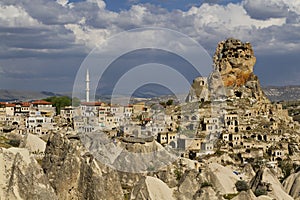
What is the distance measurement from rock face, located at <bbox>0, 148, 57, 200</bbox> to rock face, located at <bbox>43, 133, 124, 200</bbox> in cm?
322

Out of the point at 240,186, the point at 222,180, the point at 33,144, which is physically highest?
the point at 33,144

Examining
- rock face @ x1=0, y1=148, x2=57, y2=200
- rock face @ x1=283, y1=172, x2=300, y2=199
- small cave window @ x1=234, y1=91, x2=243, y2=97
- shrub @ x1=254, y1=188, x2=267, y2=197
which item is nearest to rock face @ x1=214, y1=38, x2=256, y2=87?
small cave window @ x1=234, y1=91, x2=243, y2=97

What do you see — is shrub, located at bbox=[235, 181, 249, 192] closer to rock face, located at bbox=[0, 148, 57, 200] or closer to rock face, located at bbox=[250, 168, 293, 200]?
rock face, located at bbox=[250, 168, 293, 200]

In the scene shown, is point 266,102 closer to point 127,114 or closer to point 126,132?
point 127,114

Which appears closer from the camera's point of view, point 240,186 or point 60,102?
point 240,186

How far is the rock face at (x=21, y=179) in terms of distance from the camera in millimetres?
17984

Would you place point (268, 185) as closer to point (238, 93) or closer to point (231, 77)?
point (238, 93)

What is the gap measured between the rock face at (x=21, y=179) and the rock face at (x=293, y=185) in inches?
935

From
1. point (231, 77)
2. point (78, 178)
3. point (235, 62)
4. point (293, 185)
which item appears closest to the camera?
point (78, 178)

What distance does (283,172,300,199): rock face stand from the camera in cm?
3906

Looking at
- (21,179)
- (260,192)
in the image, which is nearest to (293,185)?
(260,192)

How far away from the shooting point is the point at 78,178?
22250mm

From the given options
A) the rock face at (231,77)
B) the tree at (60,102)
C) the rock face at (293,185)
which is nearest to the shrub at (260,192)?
the rock face at (293,185)

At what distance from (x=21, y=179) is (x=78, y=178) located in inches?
170
